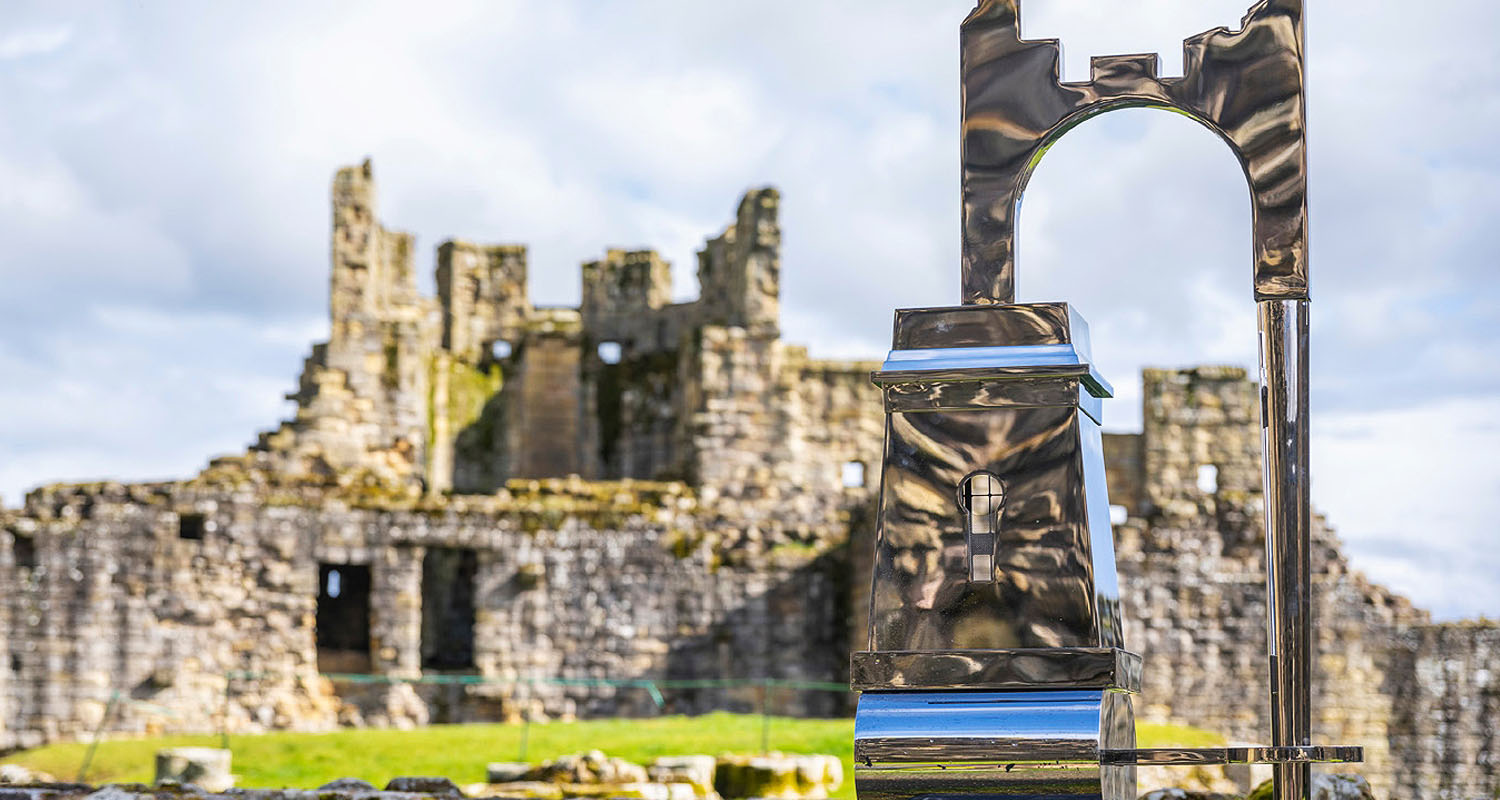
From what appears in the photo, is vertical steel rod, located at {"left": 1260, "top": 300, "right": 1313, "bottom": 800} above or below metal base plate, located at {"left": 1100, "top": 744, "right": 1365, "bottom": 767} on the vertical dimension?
above

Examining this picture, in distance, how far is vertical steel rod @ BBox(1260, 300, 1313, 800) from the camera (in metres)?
5.63

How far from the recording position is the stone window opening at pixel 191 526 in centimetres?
2084

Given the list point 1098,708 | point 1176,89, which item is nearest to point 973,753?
point 1098,708

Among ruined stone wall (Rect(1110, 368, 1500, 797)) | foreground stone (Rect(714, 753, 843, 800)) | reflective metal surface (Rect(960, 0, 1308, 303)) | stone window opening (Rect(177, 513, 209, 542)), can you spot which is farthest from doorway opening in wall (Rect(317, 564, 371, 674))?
reflective metal surface (Rect(960, 0, 1308, 303))

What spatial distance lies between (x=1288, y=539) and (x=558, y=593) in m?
16.2

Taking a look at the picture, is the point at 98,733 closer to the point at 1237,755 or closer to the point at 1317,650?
the point at 1317,650

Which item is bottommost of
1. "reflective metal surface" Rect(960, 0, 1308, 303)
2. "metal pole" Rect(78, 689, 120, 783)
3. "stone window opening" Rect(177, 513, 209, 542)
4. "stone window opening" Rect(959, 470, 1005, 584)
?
"metal pole" Rect(78, 689, 120, 783)

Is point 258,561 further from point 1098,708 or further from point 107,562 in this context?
point 1098,708

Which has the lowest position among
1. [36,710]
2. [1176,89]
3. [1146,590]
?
[36,710]

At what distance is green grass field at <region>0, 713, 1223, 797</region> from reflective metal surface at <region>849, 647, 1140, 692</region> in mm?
8949

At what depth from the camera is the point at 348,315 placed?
999 inches

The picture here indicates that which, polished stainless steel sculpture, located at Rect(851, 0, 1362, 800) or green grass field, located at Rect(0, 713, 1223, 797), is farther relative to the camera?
green grass field, located at Rect(0, 713, 1223, 797)

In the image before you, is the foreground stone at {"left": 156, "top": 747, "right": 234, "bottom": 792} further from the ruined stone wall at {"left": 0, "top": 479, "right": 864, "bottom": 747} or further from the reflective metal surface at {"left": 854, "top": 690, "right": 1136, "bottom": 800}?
the reflective metal surface at {"left": 854, "top": 690, "right": 1136, "bottom": 800}

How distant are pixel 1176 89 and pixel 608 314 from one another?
25.0 meters
